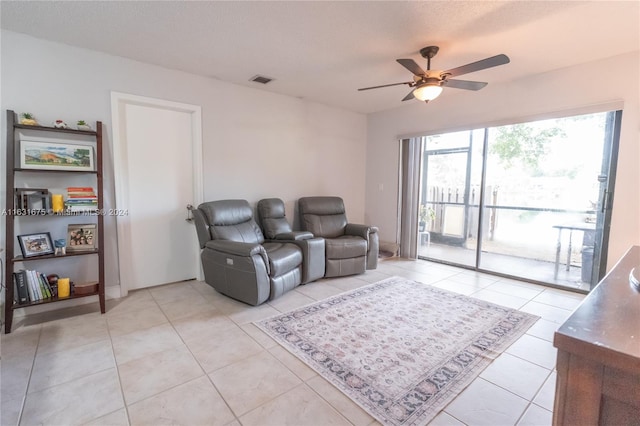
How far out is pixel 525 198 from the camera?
3.82 metres

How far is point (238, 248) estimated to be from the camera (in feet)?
8.98

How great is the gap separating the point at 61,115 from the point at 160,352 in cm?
235

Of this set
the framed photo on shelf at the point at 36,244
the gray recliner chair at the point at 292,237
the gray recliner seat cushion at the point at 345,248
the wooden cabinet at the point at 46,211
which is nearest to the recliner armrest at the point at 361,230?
the gray recliner seat cushion at the point at 345,248

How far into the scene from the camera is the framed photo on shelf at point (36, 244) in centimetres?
240

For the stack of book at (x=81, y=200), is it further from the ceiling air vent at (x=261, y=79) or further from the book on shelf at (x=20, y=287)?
the ceiling air vent at (x=261, y=79)

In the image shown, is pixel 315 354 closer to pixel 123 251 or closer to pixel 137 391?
pixel 137 391

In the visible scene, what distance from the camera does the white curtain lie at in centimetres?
462

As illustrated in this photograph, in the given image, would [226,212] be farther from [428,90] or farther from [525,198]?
[525,198]

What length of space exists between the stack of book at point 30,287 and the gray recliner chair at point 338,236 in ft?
8.74

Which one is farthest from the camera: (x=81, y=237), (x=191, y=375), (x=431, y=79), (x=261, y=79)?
(x=261, y=79)

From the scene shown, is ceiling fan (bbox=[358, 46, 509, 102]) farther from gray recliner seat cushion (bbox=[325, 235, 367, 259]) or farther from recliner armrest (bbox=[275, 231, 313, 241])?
recliner armrest (bbox=[275, 231, 313, 241])

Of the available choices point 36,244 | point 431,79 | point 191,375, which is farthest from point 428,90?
point 36,244

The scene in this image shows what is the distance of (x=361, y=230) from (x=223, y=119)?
2.28 meters

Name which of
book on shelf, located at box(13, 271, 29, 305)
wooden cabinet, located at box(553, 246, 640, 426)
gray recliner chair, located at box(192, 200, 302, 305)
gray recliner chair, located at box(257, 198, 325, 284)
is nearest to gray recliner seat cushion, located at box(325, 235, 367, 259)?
gray recliner chair, located at box(257, 198, 325, 284)
